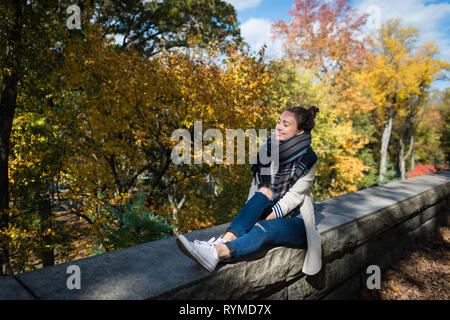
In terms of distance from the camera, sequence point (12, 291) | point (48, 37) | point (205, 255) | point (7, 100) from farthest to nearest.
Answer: point (7, 100) → point (48, 37) → point (205, 255) → point (12, 291)

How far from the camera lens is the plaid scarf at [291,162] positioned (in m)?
2.09

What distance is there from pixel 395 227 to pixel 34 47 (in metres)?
7.55

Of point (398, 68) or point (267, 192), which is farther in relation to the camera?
point (398, 68)

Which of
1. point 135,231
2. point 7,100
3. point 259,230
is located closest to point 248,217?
point 259,230

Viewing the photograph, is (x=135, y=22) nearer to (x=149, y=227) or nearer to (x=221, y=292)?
(x=149, y=227)

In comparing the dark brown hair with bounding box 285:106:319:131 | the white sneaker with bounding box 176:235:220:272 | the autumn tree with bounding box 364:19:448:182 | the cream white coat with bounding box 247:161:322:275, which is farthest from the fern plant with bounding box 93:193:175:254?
the autumn tree with bounding box 364:19:448:182

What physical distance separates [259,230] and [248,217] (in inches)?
6.5

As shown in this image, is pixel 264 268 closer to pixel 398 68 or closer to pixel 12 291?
pixel 12 291

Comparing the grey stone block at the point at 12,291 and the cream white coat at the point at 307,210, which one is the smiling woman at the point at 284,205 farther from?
the grey stone block at the point at 12,291

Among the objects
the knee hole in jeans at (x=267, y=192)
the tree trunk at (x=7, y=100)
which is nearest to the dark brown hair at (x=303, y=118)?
the knee hole in jeans at (x=267, y=192)

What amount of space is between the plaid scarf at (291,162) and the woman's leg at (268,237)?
278 millimetres

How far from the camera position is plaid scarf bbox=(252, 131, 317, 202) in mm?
2088

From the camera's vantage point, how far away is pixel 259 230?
1782 millimetres
